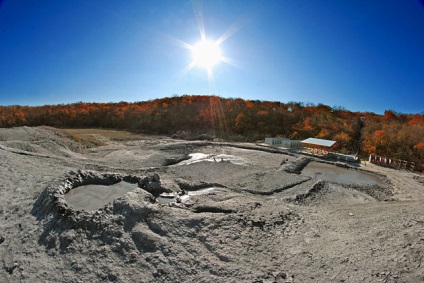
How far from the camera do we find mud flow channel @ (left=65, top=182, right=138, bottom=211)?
7906 mm

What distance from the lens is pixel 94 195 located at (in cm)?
876

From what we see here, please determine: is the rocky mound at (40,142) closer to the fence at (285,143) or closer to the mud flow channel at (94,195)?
the mud flow channel at (94,195)

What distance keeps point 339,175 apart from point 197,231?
12.5m

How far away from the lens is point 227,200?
9.07m

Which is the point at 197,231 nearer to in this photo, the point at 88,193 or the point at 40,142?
the point at 88,193

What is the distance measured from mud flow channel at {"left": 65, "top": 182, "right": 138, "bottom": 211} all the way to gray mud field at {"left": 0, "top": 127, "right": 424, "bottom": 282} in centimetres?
4

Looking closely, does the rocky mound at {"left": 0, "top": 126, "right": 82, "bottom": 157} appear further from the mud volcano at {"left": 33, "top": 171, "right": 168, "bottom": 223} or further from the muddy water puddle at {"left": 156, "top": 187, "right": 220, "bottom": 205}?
the muddy water puddle at {"left": 156, "top": 187, "right": 220, "bottom": 205}

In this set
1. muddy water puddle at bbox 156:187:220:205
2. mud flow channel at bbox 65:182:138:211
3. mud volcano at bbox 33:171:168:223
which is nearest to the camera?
mud volcano at bbox 33:171:168:223

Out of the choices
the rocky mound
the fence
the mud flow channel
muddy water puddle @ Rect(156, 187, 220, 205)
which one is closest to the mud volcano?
the mud flow channel

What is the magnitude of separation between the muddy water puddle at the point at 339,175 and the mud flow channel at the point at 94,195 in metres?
11.3

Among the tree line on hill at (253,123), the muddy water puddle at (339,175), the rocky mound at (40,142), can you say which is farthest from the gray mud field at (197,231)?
the tree line on hill at (253,123)

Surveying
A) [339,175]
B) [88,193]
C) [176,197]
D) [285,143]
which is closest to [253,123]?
[285,143]

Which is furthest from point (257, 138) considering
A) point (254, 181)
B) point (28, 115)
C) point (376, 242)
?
point (28, 115)

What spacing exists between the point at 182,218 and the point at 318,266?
150 inches
